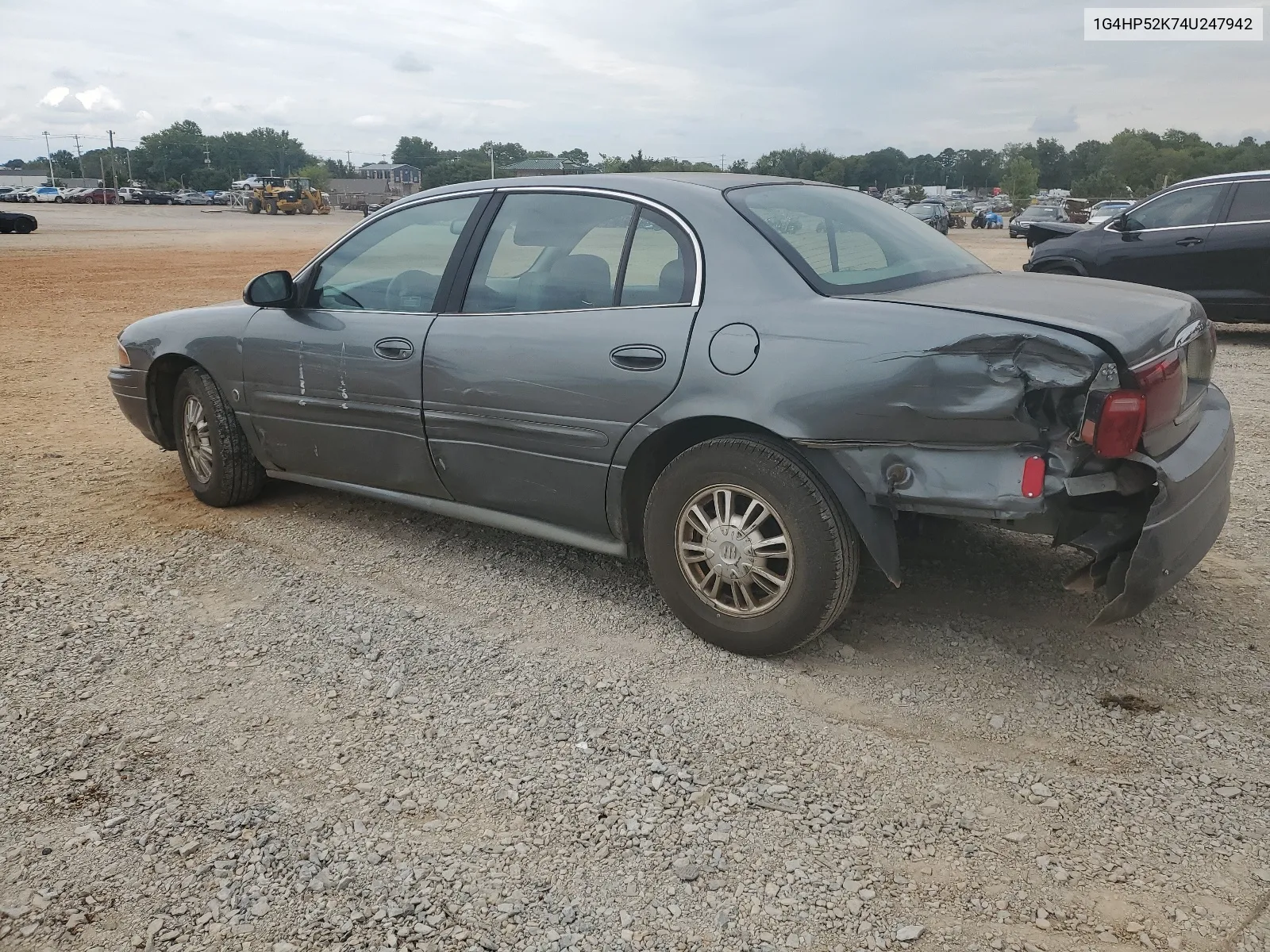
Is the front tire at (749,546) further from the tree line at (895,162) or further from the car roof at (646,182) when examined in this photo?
the tree line at (895,162)

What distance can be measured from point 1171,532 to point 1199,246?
339 inches

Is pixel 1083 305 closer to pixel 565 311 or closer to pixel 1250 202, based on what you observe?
pixel 565 311

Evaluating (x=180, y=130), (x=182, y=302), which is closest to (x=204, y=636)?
(x=182, y=302)

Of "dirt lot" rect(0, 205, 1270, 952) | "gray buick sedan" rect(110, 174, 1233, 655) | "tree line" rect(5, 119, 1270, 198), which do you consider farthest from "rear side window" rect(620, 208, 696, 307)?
"tree line" rect(5, 119, 1270, 198)

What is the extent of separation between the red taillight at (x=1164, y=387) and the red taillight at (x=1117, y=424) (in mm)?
59

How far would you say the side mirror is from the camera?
458 centimetres

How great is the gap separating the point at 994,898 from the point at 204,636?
2823mm

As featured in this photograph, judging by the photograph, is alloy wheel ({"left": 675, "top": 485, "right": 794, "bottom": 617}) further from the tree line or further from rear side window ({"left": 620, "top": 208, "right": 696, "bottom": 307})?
the tree line

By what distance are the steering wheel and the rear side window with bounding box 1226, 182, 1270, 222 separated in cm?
909

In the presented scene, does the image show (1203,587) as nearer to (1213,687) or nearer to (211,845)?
(1213,687)

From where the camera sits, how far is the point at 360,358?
170 inches

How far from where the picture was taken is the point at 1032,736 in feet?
10.0

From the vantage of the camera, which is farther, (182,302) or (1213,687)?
(182,302)

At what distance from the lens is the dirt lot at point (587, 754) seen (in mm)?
2342
